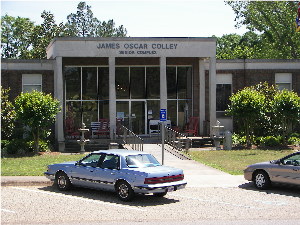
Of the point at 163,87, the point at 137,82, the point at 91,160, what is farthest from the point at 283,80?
the point at 91,160

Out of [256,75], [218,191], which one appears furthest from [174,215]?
[256,75]

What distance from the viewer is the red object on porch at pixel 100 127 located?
2791cm

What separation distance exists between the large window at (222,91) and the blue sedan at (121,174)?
19.5 m

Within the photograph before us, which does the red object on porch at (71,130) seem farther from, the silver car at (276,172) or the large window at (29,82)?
the silver car at (276,172)

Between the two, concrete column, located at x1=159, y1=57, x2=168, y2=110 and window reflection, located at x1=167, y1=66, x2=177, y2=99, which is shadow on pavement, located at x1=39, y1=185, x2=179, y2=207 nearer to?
concrete column, located at x1=159, y1=57, x2=168, y2=110

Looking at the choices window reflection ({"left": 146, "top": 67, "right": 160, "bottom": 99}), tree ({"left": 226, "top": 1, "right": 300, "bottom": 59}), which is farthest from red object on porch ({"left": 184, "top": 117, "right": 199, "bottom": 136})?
tree ({"left": 226, "top": 1, "right": 300, "bottom": 59})

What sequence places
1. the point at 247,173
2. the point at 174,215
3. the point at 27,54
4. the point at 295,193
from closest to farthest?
the point at 174,215 < the point at 295,193 < the point at 247,173 < the point at 27,54

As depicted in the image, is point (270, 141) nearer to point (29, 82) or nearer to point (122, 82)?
point (122, 82)

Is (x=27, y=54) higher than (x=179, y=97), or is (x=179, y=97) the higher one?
(x=27, y=54)

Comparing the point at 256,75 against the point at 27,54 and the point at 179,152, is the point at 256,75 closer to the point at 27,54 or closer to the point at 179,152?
the point at 179,152

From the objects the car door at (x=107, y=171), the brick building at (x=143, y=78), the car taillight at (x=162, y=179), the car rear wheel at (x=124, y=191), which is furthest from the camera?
the brick building at (x=143, y=78)

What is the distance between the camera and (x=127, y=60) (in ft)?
99.9

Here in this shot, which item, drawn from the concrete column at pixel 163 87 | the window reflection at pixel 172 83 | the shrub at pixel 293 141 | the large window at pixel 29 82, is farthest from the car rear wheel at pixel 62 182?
the window reflection at pixel 172 83

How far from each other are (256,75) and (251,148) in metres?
7.29
